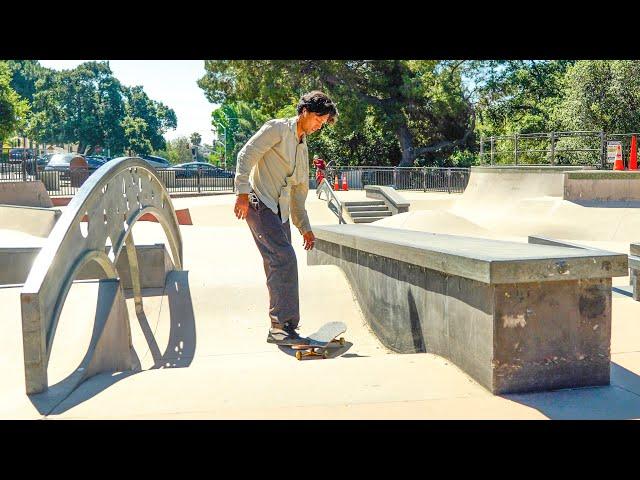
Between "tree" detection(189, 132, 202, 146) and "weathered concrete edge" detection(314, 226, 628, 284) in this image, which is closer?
"weathered concrete edge" detection(314, 226, 628, 284)

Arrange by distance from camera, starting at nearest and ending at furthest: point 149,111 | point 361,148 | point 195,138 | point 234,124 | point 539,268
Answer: point 539,268 < point 361,148 < point 234,124 < point 149,111 < point 195,138

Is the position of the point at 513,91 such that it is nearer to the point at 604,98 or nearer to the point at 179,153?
the point at 604,98

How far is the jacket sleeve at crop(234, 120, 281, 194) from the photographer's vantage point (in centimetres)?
521

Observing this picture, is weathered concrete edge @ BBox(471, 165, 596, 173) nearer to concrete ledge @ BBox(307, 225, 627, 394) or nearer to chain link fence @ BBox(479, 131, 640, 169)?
chain link fence @ BBox(479, 131, 640, 169)

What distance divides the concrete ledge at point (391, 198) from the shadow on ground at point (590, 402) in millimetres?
18783

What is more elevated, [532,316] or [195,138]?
[195,138]

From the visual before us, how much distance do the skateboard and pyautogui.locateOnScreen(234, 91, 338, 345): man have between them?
0.10 meters

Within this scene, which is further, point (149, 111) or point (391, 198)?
point (149, 111)

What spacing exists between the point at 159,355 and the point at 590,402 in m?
3.52

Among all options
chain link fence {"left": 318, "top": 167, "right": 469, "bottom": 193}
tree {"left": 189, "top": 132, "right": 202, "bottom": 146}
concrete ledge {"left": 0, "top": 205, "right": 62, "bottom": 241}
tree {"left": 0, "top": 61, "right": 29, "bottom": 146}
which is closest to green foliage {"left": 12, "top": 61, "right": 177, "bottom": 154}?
tree {"left": 189, "top": 132, "right": 202, "bottom": 146}

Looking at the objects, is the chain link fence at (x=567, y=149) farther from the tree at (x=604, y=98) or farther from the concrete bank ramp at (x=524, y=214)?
the concrete bank ramp at (x=524, y=214)

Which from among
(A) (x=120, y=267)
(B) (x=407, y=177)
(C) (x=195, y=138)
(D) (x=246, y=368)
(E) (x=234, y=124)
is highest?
(E) (x=234, y=124)

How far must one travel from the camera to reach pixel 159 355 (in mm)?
5840

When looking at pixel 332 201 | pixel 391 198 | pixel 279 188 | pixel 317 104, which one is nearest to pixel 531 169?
pixel 391 198
